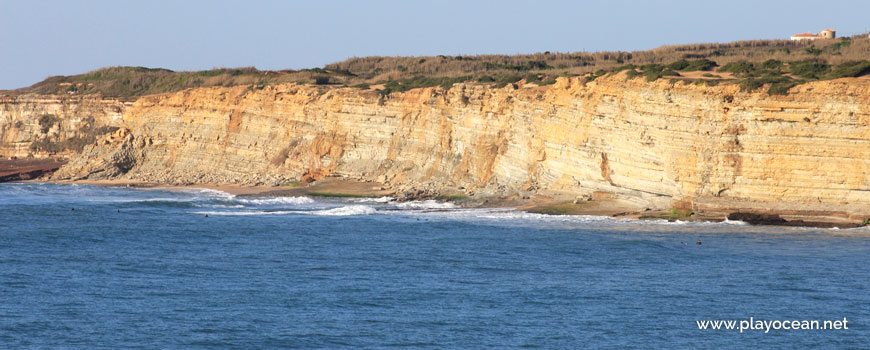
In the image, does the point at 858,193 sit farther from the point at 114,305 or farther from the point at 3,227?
the point at 3,227

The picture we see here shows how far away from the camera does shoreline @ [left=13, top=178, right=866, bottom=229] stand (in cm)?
3859

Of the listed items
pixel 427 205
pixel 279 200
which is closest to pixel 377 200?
pixel 427 205

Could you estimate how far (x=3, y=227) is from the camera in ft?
145

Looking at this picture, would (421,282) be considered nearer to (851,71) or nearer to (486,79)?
(851,71)

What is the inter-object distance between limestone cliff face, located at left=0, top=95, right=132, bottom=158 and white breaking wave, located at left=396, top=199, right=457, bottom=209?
120 ft

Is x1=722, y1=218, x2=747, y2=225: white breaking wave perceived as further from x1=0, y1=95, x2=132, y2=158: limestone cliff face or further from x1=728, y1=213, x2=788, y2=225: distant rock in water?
x1=0, y1=95, x2=132, y2=158: limestone cliff face

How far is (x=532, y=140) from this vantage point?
50.6m

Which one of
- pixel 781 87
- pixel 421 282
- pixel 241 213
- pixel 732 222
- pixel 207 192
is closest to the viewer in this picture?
pixel 421 282

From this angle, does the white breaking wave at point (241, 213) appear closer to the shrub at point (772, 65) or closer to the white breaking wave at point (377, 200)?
the white breaking wave at point (377, 200)

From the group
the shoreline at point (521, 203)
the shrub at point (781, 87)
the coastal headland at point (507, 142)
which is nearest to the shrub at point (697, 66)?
the coastal headland at point (507, 142)

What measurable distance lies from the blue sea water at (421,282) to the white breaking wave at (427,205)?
345 cm

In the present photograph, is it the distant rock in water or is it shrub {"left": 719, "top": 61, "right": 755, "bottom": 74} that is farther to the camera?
shrub {"left": 719, "top": 61, "right": 755, "bottom": 74}

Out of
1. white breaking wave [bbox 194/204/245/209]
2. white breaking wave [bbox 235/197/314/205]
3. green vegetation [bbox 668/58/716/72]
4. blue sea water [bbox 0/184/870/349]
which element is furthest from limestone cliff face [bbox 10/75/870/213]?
white breaking wave [bbox 194/204/245/209]

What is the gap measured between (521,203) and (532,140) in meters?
4.02
